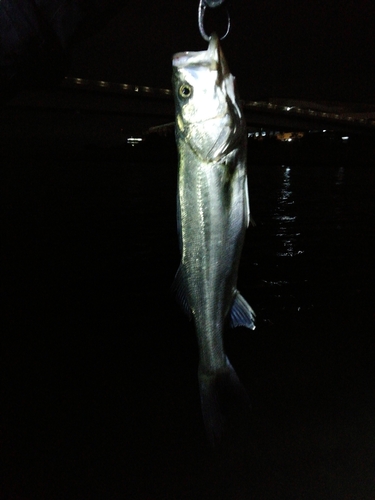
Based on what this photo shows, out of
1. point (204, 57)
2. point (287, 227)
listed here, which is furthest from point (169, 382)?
point (287, 227)

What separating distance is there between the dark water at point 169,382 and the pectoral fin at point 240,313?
13.8 inches

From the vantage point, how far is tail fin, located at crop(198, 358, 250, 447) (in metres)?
1.94

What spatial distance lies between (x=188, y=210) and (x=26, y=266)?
10742 mm

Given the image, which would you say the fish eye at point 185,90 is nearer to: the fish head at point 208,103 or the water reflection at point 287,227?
the fish head at point 208,103

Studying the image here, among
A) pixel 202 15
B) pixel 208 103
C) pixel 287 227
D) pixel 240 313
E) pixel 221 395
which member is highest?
pixel 202 15

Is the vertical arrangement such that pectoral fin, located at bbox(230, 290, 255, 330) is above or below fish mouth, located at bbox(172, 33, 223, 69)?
below

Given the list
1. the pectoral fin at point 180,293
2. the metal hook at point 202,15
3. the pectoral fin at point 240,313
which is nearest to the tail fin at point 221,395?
the pectoral fin at point 240,313

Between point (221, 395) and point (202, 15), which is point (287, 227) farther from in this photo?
point (202, 15)

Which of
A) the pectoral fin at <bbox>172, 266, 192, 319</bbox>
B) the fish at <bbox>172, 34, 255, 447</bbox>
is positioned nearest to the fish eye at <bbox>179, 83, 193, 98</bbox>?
the fish at <bbox>172, 34, 255, 447</bbox>

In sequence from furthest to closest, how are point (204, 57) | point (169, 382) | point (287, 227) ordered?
point (287, 227)
point (169, 382)
point (204, 57)

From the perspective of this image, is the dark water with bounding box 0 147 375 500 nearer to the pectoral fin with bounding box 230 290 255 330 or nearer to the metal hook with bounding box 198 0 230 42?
the pectoral fin with bounding box 230 290 255 330

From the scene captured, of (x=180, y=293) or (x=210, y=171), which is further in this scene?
(x=180, y=293)

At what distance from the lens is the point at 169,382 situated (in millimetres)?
4723

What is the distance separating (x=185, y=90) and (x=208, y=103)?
0.41 ft
